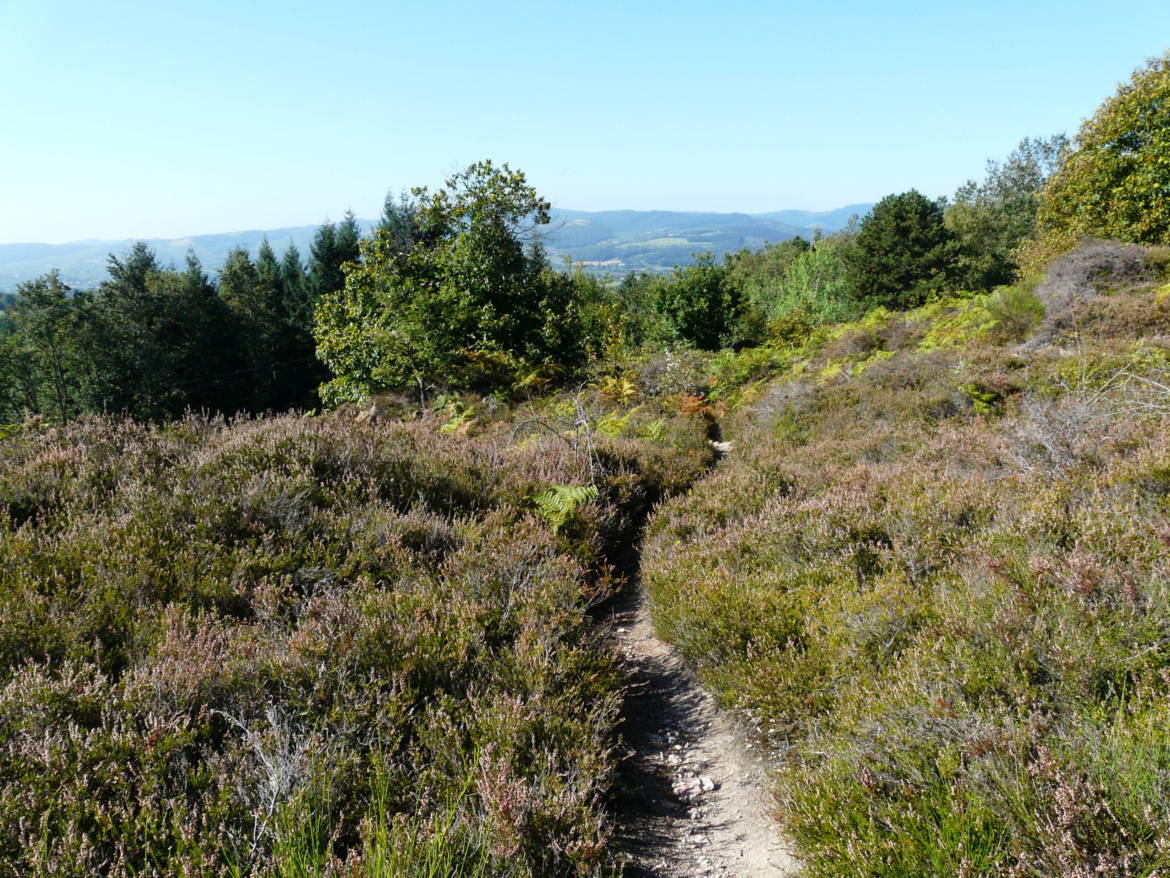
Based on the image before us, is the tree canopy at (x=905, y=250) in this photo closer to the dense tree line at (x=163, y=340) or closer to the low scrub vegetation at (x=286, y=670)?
the dense tree line at (x=163, y=340)

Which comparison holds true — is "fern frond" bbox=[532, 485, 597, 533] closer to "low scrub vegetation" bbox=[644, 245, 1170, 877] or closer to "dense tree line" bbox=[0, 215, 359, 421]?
"low scrub vegetation" bbox=[644, 245, 1170, 877]

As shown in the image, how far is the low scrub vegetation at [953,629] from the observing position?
2.04 metres

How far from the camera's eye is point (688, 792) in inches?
121

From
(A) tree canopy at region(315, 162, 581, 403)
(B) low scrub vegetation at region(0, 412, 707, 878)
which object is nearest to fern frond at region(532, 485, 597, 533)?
(B) low scrub vegetation at region(0, 412, 707, 878)

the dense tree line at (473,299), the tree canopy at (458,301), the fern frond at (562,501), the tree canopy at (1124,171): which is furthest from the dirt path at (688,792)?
the tree canopy at (1124,171)

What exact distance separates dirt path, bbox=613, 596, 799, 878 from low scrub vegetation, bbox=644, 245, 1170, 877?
0.20 meters

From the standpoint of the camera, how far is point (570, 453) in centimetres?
676

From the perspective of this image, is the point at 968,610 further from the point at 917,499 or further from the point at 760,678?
the point at 917,499

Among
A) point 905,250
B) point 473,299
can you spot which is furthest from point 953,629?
point 905,250

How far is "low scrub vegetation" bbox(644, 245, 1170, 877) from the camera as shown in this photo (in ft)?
6.70

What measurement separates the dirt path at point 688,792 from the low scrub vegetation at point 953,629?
20 centimetres

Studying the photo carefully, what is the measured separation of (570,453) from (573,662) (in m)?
3.55

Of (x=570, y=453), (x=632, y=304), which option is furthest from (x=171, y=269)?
(x=570, y=453)

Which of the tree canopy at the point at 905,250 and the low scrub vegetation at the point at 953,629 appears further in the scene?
the tree canopy at the point at 905,250
